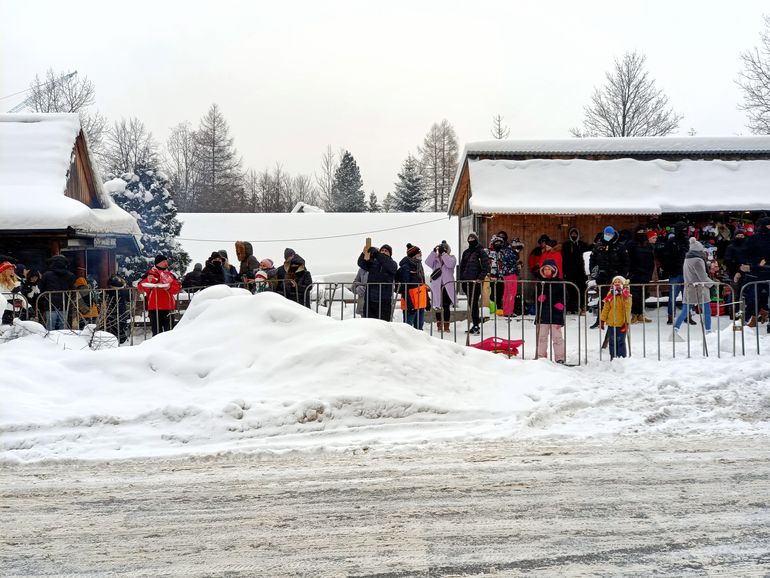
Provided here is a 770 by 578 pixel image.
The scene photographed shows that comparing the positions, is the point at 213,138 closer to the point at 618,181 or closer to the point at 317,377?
the point at 618,181

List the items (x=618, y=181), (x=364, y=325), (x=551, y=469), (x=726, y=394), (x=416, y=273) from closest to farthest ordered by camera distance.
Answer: (x=551, y=469) → (x=726, y=394) → (x=364, y=325) → (x=416, y=273) → (x=618, y=181)

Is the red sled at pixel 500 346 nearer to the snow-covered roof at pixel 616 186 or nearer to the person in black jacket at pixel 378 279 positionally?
the person in black jacket at pixel 378 279

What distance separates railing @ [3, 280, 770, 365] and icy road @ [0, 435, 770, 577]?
3554 millimetres

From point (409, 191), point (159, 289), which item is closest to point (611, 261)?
point (159, 289)

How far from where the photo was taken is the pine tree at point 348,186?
230 feet

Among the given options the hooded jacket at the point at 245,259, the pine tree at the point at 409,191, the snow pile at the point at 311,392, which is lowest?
the snow pile at the point at 311,392

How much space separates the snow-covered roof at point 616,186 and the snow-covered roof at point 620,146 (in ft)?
1.66

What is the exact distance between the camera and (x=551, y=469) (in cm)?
631

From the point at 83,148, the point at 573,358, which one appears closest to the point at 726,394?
the point at 573,358

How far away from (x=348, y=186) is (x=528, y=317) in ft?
182

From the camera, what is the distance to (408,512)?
5.28 meters

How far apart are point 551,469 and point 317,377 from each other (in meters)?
3.14

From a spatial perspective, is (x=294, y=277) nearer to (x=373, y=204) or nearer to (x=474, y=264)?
(x=474, y=264)

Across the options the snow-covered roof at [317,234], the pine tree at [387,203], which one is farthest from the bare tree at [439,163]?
the snow-covered roof at [317,234]
